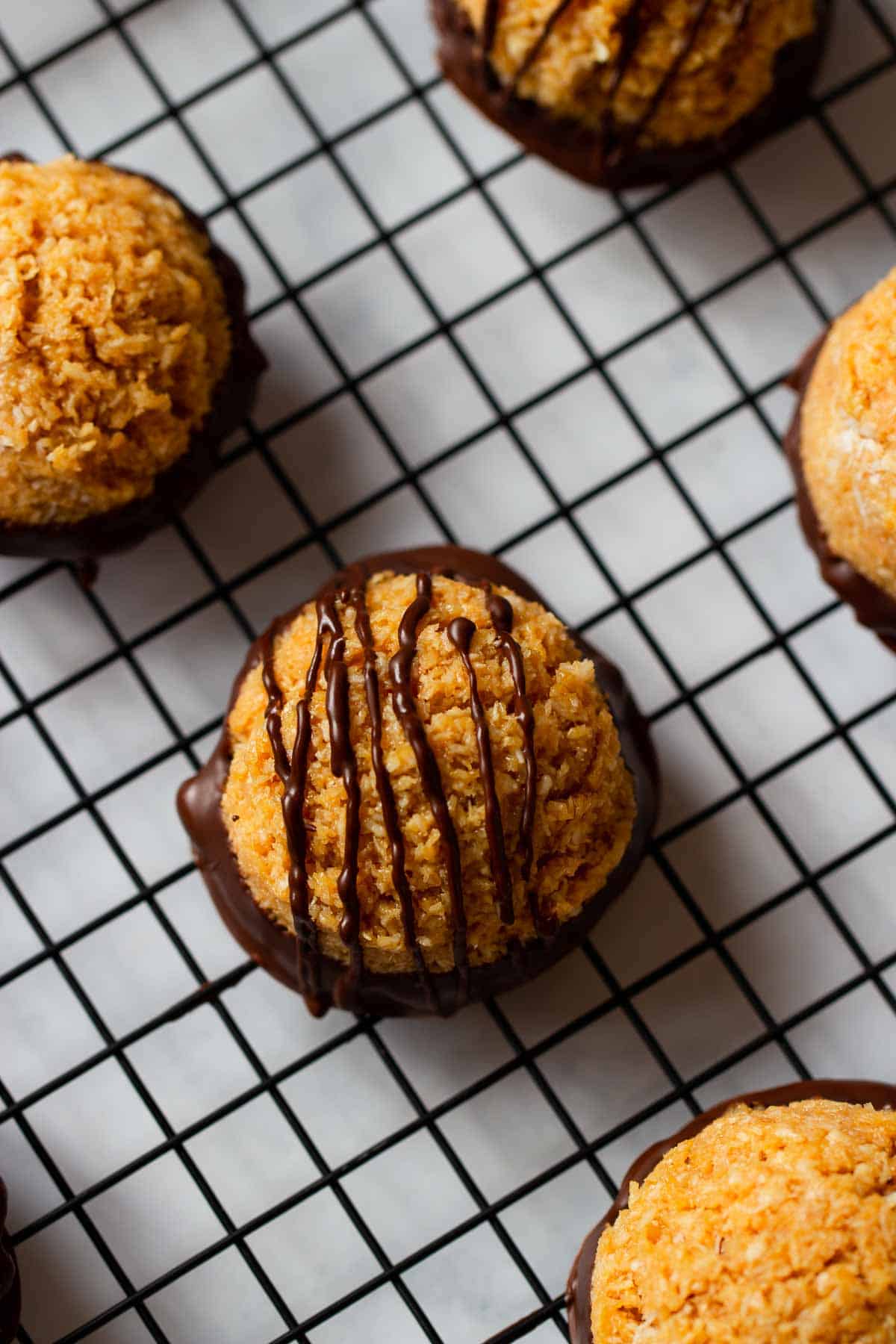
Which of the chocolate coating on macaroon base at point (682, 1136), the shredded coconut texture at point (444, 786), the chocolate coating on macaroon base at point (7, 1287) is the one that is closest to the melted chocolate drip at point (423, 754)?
the shredded coconut texture at point (444, 786)

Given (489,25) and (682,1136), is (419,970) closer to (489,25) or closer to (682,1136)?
(682,1136)

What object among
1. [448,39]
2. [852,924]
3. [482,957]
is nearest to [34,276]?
[448,39]

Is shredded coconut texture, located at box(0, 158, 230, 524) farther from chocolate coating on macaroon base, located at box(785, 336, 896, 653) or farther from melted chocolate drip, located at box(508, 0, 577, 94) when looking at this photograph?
chocolate coating on macaroon base, located at box(785, 336, 896, 653)

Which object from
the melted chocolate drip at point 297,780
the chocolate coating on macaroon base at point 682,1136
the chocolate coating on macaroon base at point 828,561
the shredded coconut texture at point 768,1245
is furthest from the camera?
the chocolate coating on macaroon base at point 828,561

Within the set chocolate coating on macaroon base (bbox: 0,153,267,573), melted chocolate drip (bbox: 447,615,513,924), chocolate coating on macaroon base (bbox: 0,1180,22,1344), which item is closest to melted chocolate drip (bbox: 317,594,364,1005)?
melted chocolate drip (bbox: 447,615,513,924)

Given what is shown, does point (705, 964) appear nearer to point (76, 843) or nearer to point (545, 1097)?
point (545, 1097)

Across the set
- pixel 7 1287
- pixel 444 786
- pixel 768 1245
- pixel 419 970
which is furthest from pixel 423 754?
pixel 7 1287

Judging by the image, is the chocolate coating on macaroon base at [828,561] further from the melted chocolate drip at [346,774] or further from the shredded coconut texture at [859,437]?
the melted chocolate drip at [346,774]
